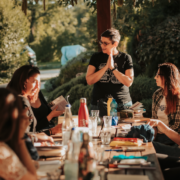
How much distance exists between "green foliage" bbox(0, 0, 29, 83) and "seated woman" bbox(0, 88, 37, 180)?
10.0m

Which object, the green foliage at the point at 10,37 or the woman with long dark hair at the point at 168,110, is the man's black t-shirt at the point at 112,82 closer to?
the woman with long dark hair at the point at 168,110

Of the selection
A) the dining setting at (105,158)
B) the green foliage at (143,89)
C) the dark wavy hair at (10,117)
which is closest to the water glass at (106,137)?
the dining setting at (105,158)

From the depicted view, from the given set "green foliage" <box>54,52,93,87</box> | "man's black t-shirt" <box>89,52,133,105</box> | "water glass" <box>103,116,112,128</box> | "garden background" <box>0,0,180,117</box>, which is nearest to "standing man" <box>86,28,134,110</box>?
"man's black t-shirt" <box>89,52,133,105</box>

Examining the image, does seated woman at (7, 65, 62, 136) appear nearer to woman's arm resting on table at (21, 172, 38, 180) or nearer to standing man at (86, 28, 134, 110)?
standing man at (86, 28, 134, 110)

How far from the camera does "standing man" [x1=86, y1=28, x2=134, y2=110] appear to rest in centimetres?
280

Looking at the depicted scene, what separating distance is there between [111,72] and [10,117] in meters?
1.84

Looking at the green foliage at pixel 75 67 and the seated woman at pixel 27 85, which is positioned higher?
the seated woman at pixel 27 85

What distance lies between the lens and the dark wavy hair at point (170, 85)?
7.95 feet

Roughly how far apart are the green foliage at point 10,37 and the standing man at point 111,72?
8.57m

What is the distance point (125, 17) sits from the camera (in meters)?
7.23

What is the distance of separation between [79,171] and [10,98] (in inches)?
17.4

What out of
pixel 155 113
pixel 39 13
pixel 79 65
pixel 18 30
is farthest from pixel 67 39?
pixel 155 113

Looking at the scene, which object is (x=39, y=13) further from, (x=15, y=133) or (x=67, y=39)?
(x=15, y=133)

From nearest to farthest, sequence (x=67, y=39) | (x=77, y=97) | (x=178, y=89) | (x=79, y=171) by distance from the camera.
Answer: (x=79, y=171) → (x=178, y=89) → (x=77, y=97) → (x=67, y=39)
